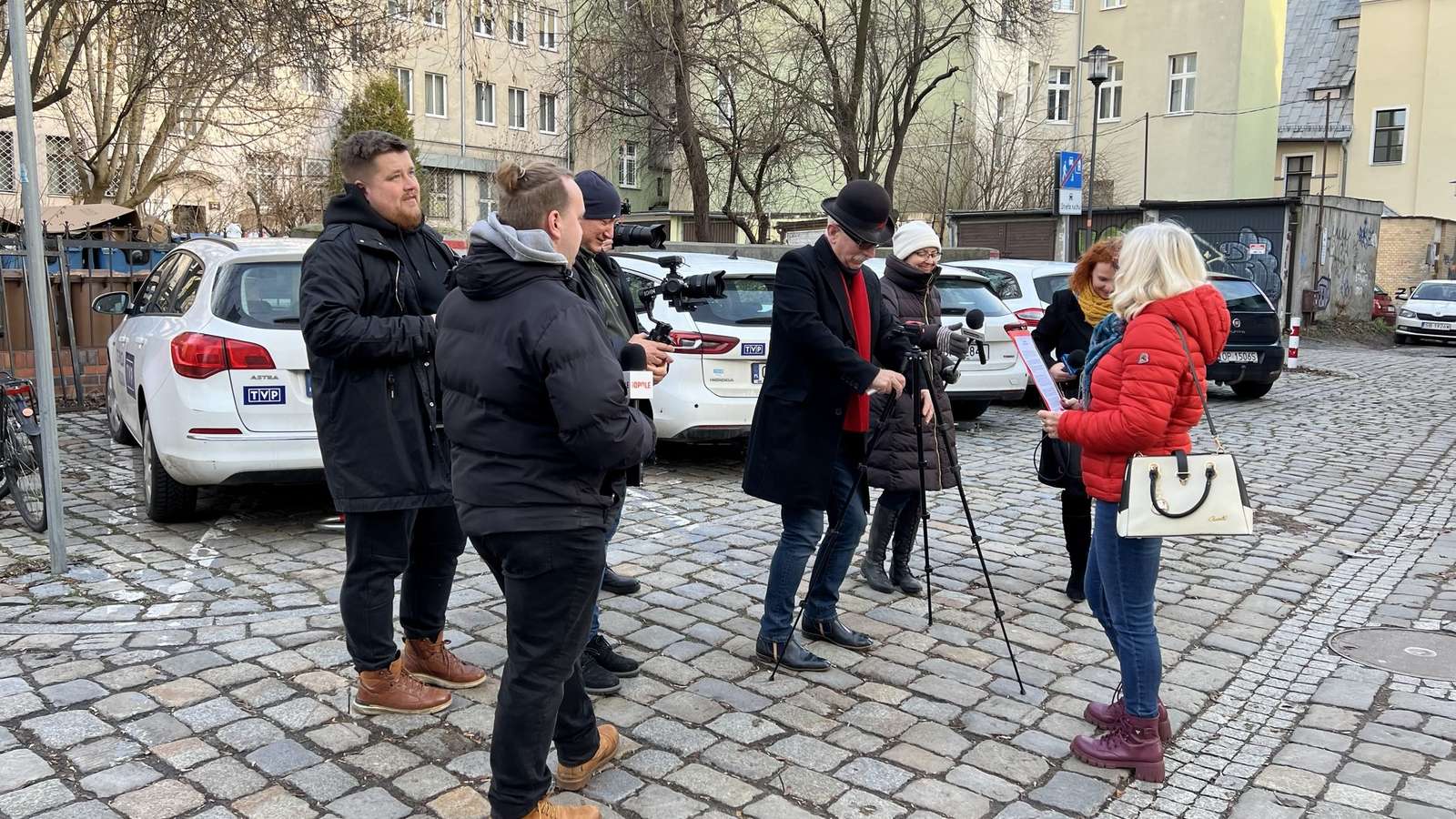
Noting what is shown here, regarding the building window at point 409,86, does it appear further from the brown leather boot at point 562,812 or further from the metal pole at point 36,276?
the brown leather boot at point 562,812

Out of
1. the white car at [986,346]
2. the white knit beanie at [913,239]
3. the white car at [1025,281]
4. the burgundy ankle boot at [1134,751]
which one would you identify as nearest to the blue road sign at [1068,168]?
the white car at [1025,281]

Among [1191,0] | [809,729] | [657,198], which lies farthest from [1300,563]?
[657,198]

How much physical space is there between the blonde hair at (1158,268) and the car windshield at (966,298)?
22.0ft

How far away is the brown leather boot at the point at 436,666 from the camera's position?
4211 millimetres

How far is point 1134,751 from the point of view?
3.72 metres

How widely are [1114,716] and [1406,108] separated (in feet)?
151

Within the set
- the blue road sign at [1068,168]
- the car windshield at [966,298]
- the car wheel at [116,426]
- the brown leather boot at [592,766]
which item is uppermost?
the blue road sign at [1068,168]

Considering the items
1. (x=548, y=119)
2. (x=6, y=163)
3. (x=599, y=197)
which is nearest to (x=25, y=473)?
(x=599, y=197)

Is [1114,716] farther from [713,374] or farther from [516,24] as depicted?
[516,24]

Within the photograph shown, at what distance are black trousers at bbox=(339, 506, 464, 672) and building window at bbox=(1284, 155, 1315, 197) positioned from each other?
47841mm

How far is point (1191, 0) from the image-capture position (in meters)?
35.5

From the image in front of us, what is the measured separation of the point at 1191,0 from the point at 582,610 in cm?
3813

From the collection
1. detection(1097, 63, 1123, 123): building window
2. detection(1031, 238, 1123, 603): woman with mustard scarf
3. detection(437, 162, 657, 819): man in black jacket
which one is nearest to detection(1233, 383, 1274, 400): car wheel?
detection(1031, 238, 1123, 603): woman with mustard scarf

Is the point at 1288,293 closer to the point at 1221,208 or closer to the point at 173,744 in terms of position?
the point at 1221,208
